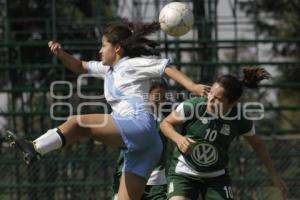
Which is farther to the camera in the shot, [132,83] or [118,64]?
[118,64]

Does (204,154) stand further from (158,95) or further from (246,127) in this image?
(158,95)

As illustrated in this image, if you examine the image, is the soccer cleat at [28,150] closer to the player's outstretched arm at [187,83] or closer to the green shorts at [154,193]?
the player's outstretched arm at [187,83]

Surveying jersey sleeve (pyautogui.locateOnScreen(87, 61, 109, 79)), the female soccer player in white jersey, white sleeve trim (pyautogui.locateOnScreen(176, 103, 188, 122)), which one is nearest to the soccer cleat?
the female soccer player in white jersey

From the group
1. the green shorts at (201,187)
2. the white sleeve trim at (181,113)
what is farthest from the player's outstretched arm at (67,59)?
the green shorts at (201,187)

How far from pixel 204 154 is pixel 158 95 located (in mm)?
770

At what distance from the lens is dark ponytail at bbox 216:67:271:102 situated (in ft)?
21.6

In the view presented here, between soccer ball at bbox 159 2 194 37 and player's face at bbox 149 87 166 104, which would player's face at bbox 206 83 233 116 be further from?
soccer ball at bbox 159 2 194 37

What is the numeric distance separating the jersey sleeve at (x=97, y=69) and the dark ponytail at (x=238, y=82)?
37.3 inches

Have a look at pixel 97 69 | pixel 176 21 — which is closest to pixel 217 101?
pixel 97 69

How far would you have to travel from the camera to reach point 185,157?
275 inches

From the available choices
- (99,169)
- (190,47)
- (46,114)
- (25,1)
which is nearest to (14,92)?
(46,114)

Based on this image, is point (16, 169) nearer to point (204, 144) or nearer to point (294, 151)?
point (294, 151)

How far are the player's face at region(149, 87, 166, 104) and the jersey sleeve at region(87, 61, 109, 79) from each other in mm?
477

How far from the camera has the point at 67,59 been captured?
22.9ft
